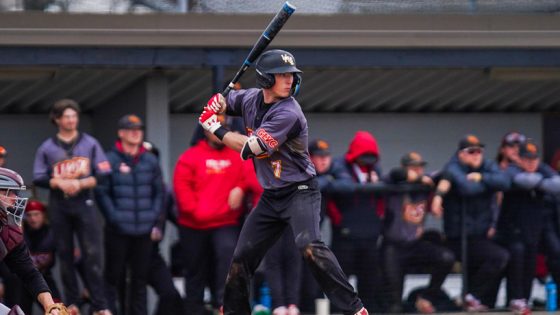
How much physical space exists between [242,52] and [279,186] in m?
3.71

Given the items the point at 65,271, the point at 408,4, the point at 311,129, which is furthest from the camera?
the point at 311,129

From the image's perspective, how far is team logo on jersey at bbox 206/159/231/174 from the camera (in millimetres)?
10297

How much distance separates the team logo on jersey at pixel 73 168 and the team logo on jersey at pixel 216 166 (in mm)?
963

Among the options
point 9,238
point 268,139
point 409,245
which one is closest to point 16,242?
point 9,238

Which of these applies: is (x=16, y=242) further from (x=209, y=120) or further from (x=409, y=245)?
(x=409, y=245)

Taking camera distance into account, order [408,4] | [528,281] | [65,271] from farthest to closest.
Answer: [408,4] → [528,281] → [65,271]

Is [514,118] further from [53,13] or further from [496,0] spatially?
[53,13]

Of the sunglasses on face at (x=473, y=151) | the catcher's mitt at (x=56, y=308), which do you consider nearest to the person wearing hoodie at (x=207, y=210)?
the sunglasses on face at (x=473, y=151)

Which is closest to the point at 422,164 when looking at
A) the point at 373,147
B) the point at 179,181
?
the point at 373,147

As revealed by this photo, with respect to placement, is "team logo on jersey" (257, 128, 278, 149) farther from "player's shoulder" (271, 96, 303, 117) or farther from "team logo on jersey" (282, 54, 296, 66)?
"team logo on jersey" (282, 54, 296, 66)

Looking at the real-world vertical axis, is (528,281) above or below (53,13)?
below

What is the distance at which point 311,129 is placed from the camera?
1345cm

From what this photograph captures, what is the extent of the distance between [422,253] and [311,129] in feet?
10.8

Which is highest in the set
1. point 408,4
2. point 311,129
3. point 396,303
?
point 408,4
